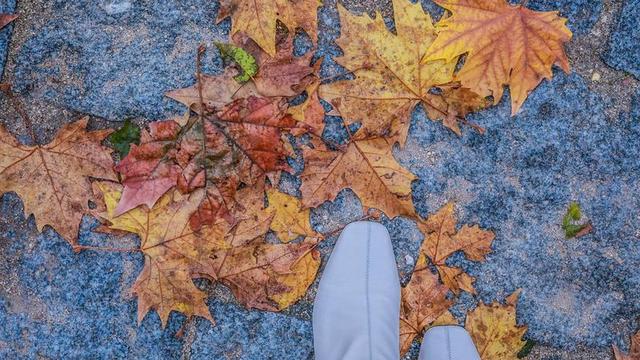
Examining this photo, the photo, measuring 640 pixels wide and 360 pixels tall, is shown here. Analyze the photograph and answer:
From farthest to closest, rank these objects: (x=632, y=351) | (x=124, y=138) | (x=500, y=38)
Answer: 1. (x=632, y=351)
2. (x=124, y=138)
3. (x=500, y=38)

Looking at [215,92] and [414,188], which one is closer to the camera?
[215,92]

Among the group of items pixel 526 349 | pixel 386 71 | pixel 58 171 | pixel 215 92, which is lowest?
pixel 526 349

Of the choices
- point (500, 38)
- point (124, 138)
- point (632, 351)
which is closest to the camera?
point (500, 38)

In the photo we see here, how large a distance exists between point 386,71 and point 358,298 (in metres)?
0.75

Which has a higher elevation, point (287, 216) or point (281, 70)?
point (281, 70)

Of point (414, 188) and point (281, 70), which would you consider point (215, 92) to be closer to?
point (281, 70)

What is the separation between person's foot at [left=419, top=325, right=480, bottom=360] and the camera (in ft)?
6.34

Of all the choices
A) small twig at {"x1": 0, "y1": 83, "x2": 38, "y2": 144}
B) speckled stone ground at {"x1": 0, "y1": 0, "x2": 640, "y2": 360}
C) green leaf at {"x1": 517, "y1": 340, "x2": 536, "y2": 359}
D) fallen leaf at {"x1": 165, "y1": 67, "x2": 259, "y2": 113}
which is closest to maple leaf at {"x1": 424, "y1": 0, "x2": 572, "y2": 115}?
speckled stone ground at {"x1": 0, "y1": 0, "x2": 640, "y2": 360}

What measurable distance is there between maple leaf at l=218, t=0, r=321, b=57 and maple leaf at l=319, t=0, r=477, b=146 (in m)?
0.11

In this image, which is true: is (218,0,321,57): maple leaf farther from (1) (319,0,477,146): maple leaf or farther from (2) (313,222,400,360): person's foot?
(2) (313,222,400,360): person's foot

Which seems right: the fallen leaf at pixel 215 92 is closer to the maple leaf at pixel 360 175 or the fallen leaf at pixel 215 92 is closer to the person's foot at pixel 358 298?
the maple leaf at pixel 360 175

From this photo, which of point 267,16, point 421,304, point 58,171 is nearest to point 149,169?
point 58,171

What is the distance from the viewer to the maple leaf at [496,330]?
6.59 ft

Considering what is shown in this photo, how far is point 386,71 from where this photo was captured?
1910 mm
